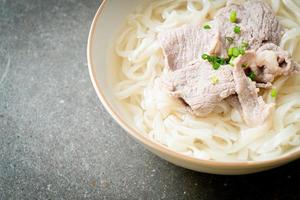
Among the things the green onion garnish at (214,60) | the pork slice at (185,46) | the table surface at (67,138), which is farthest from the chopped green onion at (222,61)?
the table surface at (67,138)

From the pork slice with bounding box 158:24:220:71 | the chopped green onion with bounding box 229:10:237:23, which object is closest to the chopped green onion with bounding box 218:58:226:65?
the pork slice with bounding box 158:24:220:71

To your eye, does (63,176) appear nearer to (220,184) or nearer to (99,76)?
(99,76)

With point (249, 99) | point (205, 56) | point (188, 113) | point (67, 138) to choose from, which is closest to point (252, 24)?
point (205, 56)

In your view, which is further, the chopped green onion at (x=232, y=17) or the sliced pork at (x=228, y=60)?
the chopped green onion at (x=232, y=17)

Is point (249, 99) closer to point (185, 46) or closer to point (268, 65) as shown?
point (268, 65)

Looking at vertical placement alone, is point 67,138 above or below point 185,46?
below

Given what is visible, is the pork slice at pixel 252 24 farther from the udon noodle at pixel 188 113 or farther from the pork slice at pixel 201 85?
the pork slice at pixel 201 85

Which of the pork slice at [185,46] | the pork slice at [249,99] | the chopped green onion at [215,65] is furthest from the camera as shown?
the pork slice at [185,46]
